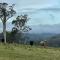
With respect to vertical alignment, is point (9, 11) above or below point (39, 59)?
above

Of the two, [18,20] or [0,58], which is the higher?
[18,20]

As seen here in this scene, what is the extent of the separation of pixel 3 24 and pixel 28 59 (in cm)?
2568

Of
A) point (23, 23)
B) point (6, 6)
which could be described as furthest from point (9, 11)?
point (23, 23)

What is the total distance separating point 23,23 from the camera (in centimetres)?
4700

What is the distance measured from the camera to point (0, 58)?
17.2 m

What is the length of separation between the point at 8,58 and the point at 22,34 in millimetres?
31296

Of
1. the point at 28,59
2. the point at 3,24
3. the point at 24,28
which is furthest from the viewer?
the point at 24,28

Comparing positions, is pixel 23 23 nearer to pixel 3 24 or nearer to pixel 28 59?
pixel 3 24

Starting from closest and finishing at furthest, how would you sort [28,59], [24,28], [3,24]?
[28,59] → [3,24] → [24,28]

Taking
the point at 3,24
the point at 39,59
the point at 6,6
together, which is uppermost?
the point at 6,6

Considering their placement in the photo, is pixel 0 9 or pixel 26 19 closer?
Answer: pixel 0 9

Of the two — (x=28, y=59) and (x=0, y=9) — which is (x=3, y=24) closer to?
(x=0, y=9)

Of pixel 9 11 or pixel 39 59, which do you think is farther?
pixel 9 11

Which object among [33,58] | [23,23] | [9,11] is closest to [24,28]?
[23,23]
